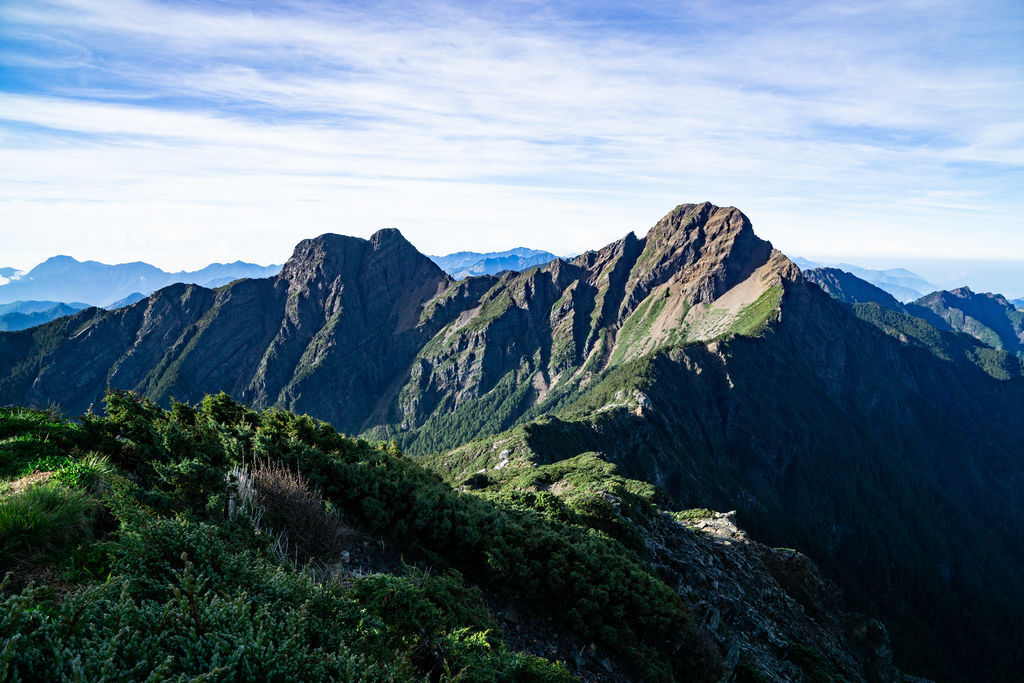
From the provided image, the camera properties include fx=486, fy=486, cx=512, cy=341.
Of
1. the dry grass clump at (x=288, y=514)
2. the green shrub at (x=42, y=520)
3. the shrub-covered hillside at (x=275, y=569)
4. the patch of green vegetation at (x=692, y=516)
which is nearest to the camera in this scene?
the shrub-covered hillside at (x=275, y=569)

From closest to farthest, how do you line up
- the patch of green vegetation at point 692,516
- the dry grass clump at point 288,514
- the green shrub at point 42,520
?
the green shrub at point 42,520 → the dry grass clump at point 288,514 → the patch of green vegetation at point 692,516

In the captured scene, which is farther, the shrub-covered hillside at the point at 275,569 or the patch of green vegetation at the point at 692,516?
the patch of green vegetation at the point at 692,516

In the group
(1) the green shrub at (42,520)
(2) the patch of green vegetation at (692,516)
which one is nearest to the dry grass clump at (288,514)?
(1) the green shrub at (42,520)

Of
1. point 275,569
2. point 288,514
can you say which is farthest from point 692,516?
point 275,569

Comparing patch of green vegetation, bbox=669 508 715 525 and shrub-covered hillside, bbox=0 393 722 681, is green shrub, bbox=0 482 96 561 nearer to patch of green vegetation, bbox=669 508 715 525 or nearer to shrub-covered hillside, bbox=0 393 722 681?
shrub-covered hillside, bbox=0 393 722 681

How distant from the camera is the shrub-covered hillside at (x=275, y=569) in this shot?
21.7 ft

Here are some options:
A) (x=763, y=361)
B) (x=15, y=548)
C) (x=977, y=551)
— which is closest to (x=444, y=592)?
(x=15, y=548)

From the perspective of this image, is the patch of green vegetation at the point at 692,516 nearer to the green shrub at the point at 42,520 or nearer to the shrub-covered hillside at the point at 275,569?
the shrub-covered hillside at the point at 275,569

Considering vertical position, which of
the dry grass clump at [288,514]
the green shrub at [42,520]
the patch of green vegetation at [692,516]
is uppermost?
the green shrub at [42,520]

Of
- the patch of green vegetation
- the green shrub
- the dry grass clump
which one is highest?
the green shrub

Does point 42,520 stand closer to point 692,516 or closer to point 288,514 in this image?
point 288,514

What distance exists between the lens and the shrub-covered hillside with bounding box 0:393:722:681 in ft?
21.7

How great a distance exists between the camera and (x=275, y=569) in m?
9.85

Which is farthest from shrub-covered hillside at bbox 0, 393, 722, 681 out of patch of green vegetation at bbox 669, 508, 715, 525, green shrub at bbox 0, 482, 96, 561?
patch of green vegetation at bbox 669, 508, 715, 525
